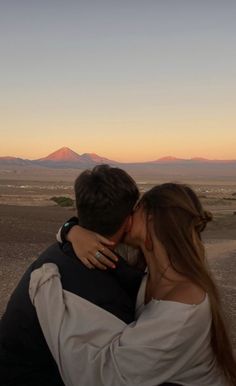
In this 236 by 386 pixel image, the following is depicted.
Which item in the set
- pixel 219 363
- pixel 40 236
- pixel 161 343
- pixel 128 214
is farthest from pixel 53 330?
pixel 40 236

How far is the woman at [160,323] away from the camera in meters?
2.57

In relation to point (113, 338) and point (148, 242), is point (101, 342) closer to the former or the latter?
point (113, 338)

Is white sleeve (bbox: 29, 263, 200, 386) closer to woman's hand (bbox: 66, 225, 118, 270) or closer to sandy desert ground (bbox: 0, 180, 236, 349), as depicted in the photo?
woman's hand (bbox: 66, 225, 118, 270)

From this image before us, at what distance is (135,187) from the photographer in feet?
9.32

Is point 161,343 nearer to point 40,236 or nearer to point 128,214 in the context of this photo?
point 128,214

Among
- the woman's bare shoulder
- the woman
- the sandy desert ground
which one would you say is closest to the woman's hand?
the woman

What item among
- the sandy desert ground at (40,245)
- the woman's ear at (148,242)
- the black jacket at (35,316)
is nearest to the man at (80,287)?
the black jacket at (35,316)

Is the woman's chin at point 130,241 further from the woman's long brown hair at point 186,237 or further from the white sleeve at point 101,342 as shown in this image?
the white sleeve at point 101,342

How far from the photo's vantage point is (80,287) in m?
2.68

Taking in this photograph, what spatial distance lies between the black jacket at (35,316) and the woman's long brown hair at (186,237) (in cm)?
29

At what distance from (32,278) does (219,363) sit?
0.98m

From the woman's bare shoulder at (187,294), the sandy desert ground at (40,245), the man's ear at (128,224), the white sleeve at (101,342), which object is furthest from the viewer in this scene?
the sandy desert ground at (40,245)

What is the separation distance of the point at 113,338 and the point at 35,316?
371mm

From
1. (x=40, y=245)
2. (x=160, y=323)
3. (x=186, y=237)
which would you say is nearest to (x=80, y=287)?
(x=160, y=323)
